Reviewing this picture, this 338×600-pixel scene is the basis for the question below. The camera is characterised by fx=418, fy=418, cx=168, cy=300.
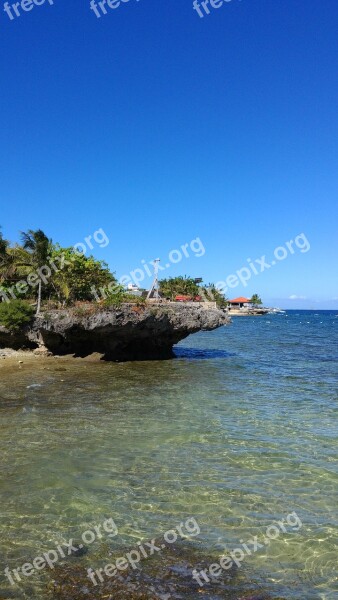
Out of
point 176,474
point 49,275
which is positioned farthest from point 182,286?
point 176,474

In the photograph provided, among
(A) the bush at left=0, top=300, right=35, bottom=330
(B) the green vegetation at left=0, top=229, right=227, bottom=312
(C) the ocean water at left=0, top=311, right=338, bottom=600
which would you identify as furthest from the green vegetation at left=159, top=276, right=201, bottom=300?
(C) the ocean water at left=0, top=311, right=338, bottom=600

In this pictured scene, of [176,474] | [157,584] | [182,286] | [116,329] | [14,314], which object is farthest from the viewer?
[182,286]

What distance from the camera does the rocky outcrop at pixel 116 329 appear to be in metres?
29.1

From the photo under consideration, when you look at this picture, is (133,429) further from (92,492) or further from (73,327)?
(73,327)

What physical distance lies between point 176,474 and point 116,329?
65.9 feet

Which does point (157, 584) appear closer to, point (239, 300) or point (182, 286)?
point (182, 286)

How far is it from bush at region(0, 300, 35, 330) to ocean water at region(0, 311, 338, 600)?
932 cm

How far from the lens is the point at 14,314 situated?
95.9 feet

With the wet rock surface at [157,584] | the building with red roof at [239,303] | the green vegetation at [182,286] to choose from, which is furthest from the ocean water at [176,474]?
the building with red roof at [239,303]

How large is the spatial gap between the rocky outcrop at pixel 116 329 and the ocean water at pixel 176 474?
835 centimetres

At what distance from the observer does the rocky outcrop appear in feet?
95.5

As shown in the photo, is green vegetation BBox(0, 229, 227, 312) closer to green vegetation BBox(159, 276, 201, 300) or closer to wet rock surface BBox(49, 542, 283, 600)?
wet rock surface BBox(49, 542, 283, 600)

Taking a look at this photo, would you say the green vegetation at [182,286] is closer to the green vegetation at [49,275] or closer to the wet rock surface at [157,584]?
the green vegetation at [49,275]

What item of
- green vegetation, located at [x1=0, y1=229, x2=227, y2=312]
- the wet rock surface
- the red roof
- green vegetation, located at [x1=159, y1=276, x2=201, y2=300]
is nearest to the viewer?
the wet rock surface
